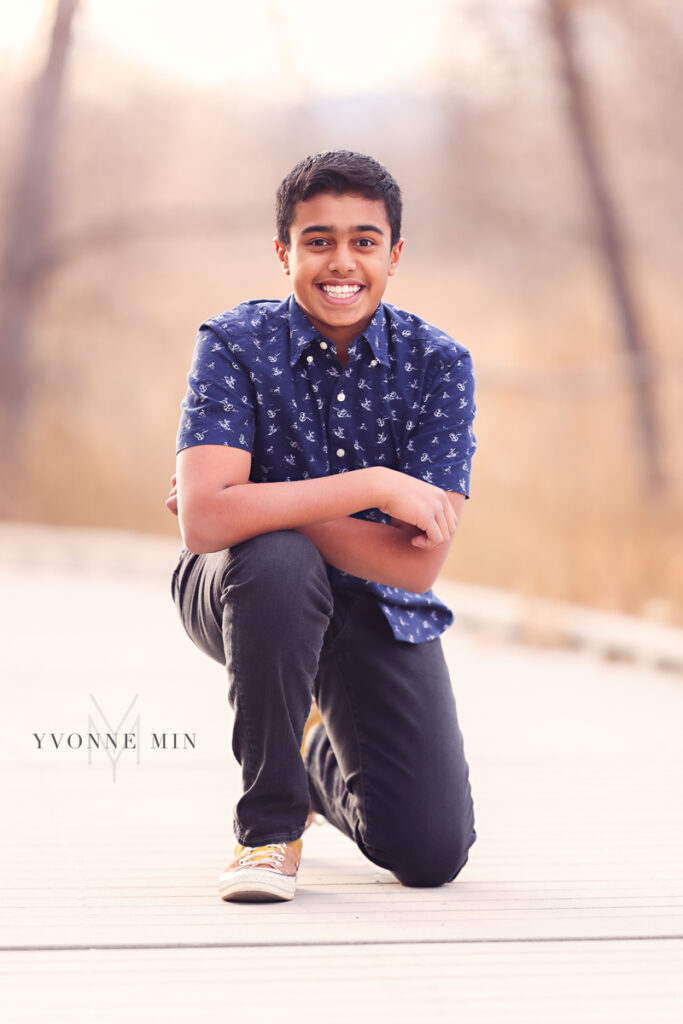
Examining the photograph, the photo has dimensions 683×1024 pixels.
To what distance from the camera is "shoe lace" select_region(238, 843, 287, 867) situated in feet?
5.98

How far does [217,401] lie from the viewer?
1.94 meters

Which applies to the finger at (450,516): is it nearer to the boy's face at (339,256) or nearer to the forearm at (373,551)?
the forearm at (373,551)

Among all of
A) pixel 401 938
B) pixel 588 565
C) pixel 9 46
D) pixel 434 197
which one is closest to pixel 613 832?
pixel 401 938

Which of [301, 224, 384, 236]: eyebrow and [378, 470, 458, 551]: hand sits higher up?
[301, 224, 384, 236]: eyebrow

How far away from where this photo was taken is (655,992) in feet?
4.95

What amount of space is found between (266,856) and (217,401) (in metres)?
0.63

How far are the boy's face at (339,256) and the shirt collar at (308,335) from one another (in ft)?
0.05

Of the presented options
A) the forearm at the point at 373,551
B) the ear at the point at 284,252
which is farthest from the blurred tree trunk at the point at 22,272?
the forearm at the point at 373,551

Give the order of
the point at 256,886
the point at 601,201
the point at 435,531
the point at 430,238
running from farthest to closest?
1. the point at 430,238
2. the point at 601,201
3. the point at 435,531
4. the point at 256,886

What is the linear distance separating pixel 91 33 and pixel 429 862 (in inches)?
295

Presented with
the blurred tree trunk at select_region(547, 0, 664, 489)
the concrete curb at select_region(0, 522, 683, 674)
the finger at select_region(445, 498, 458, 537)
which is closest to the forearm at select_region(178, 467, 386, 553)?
the finger at select_region(445, 498, 458, 537)

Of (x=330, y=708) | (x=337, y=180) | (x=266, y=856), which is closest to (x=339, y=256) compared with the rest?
(x=337, y=180)

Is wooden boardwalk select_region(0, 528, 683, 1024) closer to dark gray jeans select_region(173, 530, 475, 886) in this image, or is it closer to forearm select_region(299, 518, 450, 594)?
dark gray jeans select_region(173, 530, 475, 886)

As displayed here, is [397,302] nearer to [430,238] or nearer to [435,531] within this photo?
[430,238]
